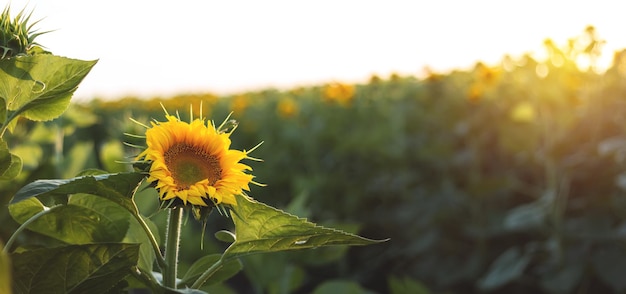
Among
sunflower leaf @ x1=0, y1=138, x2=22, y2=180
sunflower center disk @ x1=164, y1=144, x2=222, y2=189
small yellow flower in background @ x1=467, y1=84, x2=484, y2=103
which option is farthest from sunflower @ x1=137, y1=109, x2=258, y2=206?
small yellow flower in background @ x1=467, y1=84, x2=484, y2=103

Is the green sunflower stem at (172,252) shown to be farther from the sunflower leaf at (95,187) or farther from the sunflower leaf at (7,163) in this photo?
the sunflower leaf at (7,163)

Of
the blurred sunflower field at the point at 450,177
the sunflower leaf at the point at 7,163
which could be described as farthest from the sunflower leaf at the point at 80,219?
the blurred sunflower field at the point at 450,177

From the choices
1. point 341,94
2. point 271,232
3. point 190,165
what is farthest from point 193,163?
point 341,94

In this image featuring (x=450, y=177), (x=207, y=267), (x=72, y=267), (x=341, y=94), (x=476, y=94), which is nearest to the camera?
Answer: (x=72, y=267)

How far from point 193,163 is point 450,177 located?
3.87m

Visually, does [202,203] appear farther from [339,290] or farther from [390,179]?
[390,179]

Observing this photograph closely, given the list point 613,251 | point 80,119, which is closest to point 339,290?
point 80,119

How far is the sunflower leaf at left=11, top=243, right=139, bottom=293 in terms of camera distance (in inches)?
25.5

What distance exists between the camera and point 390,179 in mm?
4695

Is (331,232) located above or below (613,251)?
above

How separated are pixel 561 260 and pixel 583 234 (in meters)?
0.14

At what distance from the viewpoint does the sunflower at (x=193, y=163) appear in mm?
691

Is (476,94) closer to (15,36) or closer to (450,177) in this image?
(450,177)

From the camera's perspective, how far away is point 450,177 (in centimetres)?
450
